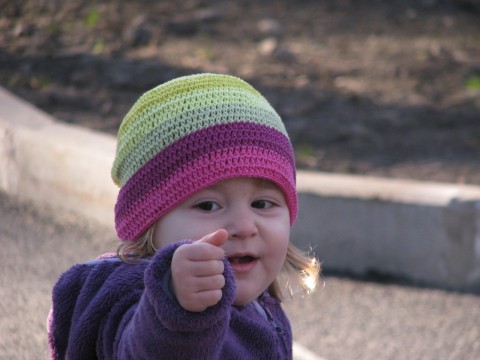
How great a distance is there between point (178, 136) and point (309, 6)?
5621mm

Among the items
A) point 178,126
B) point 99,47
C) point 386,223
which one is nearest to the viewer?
point 178,126

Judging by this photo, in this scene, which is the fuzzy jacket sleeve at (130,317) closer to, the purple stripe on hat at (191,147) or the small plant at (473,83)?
the purple stripe on hat at (191,147)

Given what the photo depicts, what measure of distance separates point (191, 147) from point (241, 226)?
0.22m

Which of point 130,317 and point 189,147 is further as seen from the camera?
point 189,147

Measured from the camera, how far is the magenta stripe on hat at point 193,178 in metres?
2.04

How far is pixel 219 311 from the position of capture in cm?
162

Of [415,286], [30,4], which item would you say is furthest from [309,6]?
[415,286]

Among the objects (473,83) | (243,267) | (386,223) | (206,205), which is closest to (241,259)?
(243,267)

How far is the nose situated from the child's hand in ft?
1.28

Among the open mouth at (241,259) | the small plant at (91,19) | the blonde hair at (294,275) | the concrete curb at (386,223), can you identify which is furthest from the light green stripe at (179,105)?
the small plant at (91,19)

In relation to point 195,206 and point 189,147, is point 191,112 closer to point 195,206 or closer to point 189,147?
point 189,147

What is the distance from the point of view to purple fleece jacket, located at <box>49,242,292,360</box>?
1.62 m

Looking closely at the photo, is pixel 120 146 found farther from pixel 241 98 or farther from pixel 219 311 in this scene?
pixel 219 311

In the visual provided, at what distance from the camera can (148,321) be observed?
163cm
